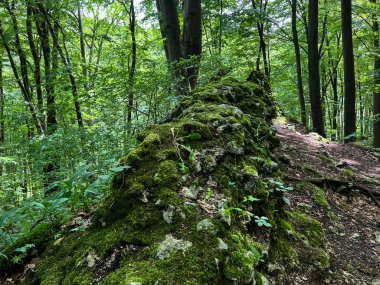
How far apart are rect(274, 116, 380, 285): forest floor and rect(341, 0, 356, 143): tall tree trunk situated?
394 cm

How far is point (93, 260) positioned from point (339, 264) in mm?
2350

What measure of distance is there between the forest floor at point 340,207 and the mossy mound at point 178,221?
1.23ft

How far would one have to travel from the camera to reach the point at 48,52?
10.4 m

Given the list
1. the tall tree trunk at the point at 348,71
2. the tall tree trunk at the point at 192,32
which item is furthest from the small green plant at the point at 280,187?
the tall tree trunk at the point at 348,71

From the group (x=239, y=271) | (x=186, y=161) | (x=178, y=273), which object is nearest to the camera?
(x=178, y=273)

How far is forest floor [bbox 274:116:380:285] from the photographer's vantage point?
9.05 ft

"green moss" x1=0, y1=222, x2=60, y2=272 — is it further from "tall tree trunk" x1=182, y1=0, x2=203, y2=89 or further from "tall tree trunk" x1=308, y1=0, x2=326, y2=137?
"tall tree trunk" x1=308, y1=0, x2=326, y2=137

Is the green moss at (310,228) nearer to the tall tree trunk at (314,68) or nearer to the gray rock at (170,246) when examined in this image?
the gray rock at (170,246)

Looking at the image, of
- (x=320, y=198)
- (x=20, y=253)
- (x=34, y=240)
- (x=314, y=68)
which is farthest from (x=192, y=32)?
(x=20, y=253)

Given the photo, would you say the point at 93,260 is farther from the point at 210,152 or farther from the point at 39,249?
the point at 210,152

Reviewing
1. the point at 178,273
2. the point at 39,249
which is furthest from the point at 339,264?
the point at 39,249

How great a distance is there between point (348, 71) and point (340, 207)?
24.9 feet

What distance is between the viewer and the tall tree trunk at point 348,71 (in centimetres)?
959

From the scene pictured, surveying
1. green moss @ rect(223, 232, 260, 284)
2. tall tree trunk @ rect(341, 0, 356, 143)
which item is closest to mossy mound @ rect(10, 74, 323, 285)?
green moss @ rect(223, 232, 260, 284)
